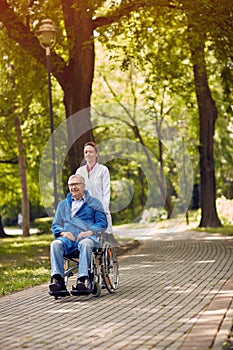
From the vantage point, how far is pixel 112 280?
11719 mm

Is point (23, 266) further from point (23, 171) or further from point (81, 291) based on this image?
point (23, 171)

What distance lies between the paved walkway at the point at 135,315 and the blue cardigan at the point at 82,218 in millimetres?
942

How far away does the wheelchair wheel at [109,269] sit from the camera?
37.7ft

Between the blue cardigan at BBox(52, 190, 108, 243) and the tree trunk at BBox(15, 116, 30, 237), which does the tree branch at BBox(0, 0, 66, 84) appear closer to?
the blue cardigan at BBox(52, 190, 108, 243)

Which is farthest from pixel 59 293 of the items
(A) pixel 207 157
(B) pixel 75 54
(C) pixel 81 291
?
(A) pixel 207 157

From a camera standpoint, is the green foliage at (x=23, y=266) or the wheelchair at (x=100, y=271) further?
the green foliage at (x=23, y=266)

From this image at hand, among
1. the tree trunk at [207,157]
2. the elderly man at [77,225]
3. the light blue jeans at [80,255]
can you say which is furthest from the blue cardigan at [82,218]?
the tree trunk at [207,157]

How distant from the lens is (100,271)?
11.5 metres

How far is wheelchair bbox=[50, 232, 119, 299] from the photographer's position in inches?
438

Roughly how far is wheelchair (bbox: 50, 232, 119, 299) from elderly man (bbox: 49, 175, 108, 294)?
12cm

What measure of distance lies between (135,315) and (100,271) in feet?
7.55

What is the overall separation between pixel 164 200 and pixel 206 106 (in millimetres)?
22015

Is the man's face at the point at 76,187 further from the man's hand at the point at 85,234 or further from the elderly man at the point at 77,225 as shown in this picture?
the man's hand at the point at 85,234

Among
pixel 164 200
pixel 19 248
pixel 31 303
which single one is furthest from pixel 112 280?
pixel 164 200
